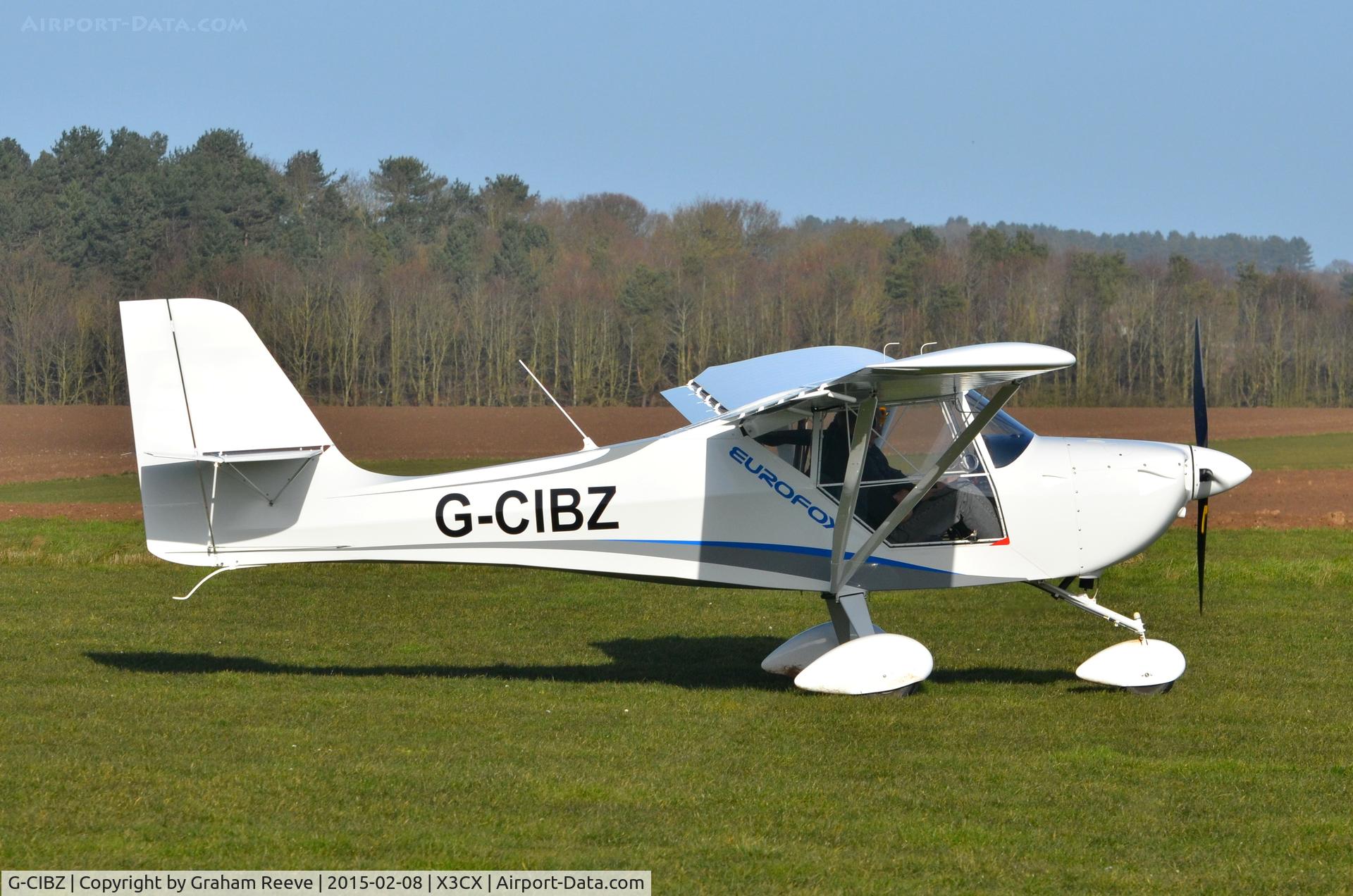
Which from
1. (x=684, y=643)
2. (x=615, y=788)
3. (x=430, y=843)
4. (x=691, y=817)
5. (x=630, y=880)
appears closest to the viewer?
(x=630, y=880)

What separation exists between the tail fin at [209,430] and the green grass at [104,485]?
17.5 m

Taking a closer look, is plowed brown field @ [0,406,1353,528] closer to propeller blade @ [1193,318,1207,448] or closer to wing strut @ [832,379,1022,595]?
propeller blade @ [1193,318,1207,448]

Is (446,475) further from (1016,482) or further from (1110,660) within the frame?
(1110,660)

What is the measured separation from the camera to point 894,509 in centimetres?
932

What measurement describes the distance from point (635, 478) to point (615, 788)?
304cm

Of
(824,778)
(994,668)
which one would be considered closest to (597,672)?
(994,668)

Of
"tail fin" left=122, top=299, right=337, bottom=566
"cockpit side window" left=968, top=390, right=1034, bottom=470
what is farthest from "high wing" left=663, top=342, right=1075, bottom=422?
"tail fin" left=122, top=299, right=337, bottom=566

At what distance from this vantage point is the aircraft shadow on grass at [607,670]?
33.5 ft

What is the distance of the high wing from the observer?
7.73m

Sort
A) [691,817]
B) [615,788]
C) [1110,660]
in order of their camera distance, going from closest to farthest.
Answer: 1. [691,817]
2. [615,788]
3. [1110,660]

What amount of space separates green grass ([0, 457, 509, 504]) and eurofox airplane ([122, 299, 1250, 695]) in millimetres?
17516

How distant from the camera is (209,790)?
22.2ft

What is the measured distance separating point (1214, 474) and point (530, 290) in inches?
2856

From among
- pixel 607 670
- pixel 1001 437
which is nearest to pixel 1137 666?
pixel 1001 437
